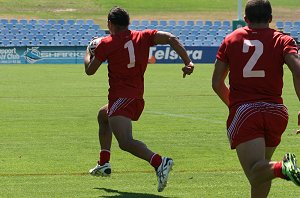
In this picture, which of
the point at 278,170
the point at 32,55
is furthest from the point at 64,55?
the point at 278,170

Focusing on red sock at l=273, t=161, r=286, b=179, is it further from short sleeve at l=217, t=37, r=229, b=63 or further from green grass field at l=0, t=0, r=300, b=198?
green grass field at l=0, t=0, r=300, b=198

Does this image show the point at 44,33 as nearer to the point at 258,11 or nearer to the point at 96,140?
the point at 96,140

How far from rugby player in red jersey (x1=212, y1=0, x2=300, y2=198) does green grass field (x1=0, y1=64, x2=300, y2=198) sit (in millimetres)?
2074

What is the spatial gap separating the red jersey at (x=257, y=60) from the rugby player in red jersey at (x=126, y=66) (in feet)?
6.26

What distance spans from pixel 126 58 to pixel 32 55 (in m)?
32.6

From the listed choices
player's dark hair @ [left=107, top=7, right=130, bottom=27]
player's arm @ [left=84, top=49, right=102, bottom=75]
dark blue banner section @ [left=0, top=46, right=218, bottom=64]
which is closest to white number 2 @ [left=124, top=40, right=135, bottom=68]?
player's dark hair @ [left=107, top=7, right=130, bottom=27]

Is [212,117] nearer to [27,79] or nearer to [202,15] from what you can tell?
[27,79]

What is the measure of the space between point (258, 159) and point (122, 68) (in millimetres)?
2849


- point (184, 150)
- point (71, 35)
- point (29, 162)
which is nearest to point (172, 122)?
point (184, 150)

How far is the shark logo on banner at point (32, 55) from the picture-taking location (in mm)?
41469

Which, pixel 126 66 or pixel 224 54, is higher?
pixel 224 54

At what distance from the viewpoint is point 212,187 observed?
9.85m

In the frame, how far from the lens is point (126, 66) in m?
9.59

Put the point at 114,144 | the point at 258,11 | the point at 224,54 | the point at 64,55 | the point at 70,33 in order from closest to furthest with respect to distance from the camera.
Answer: the point at 258,11, the point at 224,54, the point at 114,144, the point at 64,55, the point at 70,33
